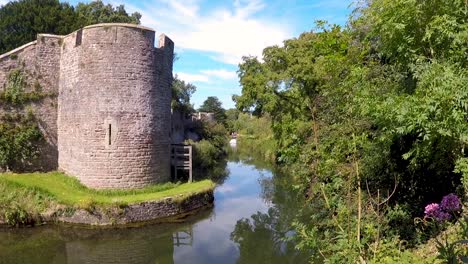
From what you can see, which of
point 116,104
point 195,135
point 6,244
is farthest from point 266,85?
point 6,244

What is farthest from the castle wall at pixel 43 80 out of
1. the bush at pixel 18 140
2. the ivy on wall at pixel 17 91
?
the bush at pixel 18 140

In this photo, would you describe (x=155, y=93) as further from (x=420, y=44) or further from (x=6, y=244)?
(x=420, y=44)

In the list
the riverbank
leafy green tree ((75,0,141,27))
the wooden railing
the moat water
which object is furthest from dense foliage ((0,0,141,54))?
the moat water

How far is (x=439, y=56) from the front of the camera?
6066mm

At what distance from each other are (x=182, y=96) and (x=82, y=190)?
22.9 meters

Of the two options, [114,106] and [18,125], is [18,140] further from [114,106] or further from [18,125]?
[114,106]

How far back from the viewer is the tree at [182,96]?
29816mm

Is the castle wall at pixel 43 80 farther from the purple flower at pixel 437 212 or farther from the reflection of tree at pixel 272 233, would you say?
the purple flower at pixel 437 212

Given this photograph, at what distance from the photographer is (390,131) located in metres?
5.46

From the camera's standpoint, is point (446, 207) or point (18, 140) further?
point (18, 140)

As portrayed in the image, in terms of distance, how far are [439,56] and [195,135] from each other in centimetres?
2747

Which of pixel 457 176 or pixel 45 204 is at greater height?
pixel 457 176

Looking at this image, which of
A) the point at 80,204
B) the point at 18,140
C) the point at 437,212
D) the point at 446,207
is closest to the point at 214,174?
the point at 18,140

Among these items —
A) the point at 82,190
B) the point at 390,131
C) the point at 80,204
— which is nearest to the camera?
the point at 390,131
